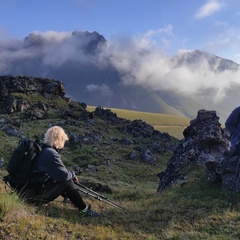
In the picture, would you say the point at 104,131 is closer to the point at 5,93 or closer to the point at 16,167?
the point at 5,93

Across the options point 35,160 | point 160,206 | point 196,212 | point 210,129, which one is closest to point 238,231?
point 196,212

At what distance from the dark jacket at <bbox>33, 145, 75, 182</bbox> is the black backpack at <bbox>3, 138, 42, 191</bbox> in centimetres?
18

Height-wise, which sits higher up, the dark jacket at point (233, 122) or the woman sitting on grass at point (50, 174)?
the dark jacket at point (233, 122)

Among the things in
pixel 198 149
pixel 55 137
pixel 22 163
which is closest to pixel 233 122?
pixel 55 137

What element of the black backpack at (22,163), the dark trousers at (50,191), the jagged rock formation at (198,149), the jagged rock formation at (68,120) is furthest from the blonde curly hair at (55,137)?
the jagged rock formation at (68,120)

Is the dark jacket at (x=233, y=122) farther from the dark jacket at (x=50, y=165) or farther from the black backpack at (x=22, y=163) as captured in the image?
the black backpack at (x=22, y=163)

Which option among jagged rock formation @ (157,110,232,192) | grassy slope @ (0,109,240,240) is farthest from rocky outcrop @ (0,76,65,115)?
grassy slope @ (0,109,240,240)

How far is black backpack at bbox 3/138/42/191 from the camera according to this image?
32.1 ft

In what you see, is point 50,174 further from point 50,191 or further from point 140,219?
point 140,219

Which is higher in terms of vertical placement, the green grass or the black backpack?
the black backpack

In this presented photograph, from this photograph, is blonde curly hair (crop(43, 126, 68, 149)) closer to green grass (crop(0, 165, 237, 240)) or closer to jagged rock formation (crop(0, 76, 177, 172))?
green grass (crop(0, 165, 237, 240))

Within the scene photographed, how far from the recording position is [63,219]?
9.52 metres

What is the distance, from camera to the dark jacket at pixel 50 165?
33.0ft

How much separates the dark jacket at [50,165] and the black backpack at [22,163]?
185 millimetres
